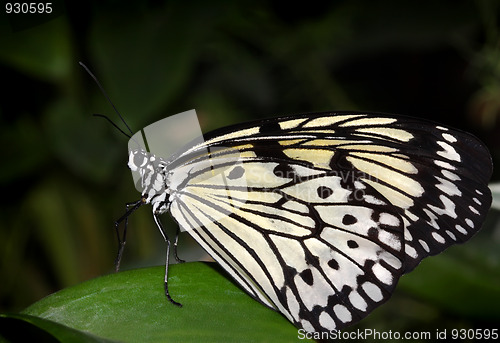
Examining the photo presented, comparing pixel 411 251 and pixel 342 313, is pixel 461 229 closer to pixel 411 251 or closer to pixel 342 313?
pixel 411 251

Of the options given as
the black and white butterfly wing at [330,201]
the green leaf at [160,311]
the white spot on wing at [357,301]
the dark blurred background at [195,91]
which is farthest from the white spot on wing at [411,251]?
the dark blurred background at [195,91]

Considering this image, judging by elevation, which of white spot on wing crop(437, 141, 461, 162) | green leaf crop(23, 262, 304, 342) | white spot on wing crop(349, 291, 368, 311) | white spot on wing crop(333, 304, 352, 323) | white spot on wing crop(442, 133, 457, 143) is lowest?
white spot on wing crop(333, 304, 352, 323)

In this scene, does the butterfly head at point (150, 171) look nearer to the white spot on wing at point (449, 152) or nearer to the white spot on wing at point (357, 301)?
the white spot on wing at point (357, 301)

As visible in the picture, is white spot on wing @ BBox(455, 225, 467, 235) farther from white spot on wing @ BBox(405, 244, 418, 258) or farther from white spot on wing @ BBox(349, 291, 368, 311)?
white spot on wing @ BBox(349, 291, 368, 311)

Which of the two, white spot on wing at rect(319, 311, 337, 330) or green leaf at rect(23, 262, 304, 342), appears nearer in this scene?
green leaf at rect(23, 262, 304, 342)

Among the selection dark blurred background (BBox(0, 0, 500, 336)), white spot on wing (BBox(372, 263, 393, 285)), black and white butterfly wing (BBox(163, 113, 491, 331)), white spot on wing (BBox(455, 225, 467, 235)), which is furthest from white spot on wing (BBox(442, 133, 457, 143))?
dark blurred background (BBox(0, 0, 500, 336))

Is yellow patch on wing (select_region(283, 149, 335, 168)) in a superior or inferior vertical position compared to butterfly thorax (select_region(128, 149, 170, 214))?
inferior

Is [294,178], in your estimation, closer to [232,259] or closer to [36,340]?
[232,259]

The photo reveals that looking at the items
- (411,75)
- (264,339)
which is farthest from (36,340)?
(411,75)

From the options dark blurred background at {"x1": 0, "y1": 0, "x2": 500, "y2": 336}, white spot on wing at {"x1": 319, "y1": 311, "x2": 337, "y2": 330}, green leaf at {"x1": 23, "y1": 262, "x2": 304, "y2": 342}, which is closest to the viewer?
green leaf at {"x1": 23, "y1": 262, "x2": 304, "y2": 342}
